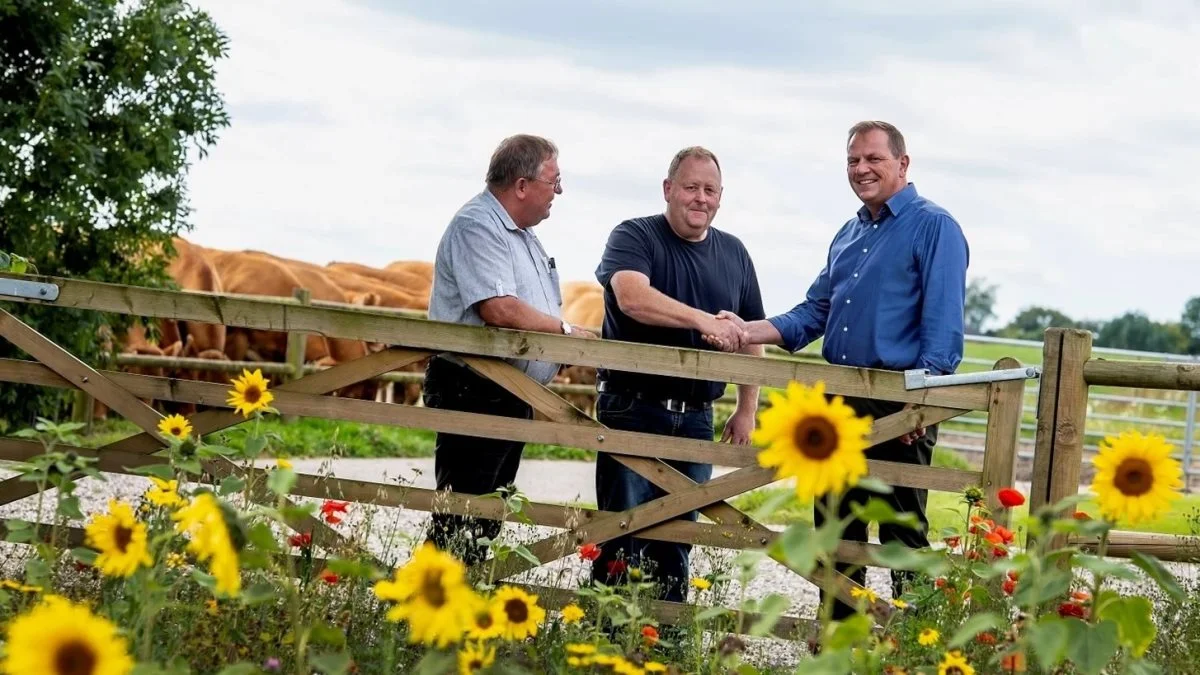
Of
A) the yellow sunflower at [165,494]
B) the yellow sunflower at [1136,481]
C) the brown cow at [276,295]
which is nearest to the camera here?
the yellow sunflower at [1136,481]

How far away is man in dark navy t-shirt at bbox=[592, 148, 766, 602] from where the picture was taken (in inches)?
207

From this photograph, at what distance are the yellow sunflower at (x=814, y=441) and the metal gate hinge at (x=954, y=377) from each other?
101 inches

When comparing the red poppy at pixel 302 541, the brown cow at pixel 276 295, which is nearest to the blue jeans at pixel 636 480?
the red poppy at pixel 302 541

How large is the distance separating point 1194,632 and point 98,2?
9352mm

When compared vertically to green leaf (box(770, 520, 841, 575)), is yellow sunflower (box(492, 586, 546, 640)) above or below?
below

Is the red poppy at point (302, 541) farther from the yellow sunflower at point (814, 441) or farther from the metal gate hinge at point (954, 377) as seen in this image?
the yellow sunflower at point (814, 441)

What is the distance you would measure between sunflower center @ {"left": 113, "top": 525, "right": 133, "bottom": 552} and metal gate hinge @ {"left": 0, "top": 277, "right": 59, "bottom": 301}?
8.65 ft

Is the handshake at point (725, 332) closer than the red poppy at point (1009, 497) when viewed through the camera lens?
No

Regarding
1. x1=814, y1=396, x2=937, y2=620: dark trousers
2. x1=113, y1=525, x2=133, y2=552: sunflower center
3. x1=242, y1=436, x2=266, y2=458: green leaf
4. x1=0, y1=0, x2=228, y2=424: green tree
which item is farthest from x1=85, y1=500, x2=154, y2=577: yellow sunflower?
x1=0, y1=0, x2=228, y2=424: green tree

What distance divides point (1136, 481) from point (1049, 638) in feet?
1.09

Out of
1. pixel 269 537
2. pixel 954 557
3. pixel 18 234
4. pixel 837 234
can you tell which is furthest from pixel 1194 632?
pixel 18 234

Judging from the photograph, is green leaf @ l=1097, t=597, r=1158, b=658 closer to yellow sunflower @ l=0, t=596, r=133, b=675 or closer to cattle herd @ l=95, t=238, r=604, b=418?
yellow sunflower @ l=0, t=596, r=133, b=675

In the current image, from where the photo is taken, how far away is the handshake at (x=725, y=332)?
5223 millimetres

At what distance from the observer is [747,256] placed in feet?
18.7
